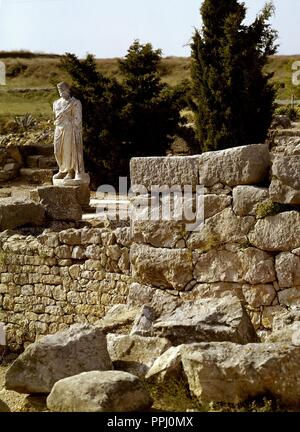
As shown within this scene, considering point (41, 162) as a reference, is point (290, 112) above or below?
above

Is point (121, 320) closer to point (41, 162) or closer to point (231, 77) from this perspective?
point (231, 77)

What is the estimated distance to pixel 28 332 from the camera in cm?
920

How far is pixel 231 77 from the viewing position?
20219 millimetres

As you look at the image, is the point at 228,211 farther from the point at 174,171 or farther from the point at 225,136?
the point at 225,136

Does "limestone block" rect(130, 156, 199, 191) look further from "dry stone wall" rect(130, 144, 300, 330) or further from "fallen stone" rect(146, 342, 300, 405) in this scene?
"fallen stone" rect(146, 342, 300, 405)

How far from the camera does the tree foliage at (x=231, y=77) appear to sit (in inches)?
797

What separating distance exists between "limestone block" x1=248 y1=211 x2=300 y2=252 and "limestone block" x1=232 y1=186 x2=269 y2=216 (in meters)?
0.14

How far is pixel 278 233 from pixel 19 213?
5263mm

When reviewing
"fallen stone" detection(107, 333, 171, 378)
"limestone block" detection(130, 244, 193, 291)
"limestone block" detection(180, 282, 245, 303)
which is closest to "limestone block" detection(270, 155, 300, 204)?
"limestone block" detection(180, 282, 245, 303)

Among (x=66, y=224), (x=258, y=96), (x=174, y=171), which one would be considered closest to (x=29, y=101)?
(x=258, y=96)

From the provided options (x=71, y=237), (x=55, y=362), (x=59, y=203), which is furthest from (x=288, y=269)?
(x=59, y=203)

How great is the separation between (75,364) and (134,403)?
27.3 inches

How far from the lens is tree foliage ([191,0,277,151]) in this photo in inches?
797

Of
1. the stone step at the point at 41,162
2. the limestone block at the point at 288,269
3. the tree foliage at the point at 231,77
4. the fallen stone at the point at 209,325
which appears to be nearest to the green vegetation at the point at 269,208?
the limestone block at the point at 288,269
